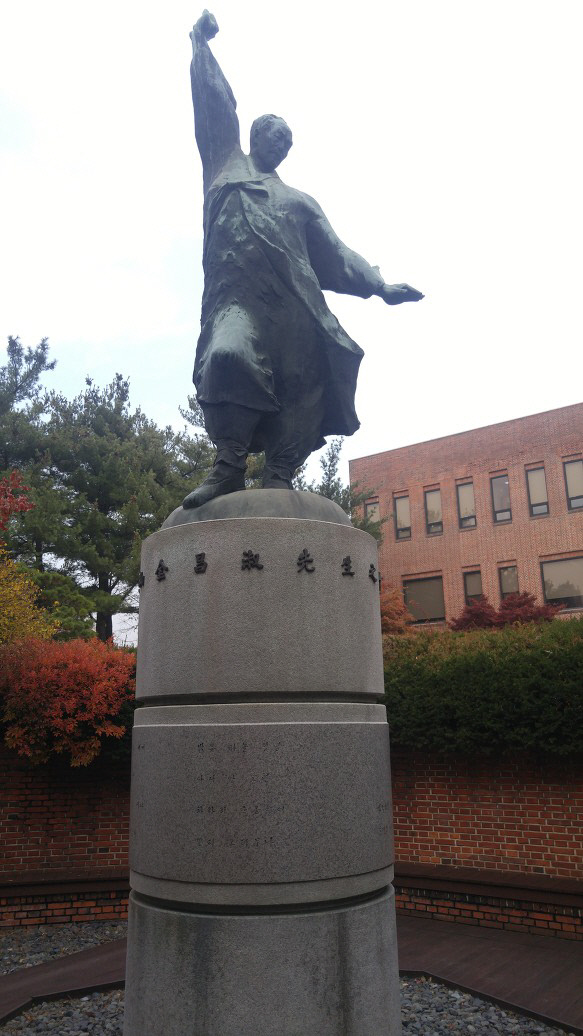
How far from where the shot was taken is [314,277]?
4.71 m

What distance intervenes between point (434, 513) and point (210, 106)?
27.3m

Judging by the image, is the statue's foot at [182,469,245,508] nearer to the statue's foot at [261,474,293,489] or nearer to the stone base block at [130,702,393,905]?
the statue's foot at [261,474,293,489]

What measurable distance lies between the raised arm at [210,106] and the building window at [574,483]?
2558 cm

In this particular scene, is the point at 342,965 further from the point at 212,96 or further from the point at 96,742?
the point at 96,742

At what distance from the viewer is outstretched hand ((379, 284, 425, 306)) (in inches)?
199

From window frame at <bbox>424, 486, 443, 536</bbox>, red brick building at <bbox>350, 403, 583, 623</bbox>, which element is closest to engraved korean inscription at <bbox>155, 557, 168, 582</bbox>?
red brick building at <bbox>350, 403, 583, 623</bbox>

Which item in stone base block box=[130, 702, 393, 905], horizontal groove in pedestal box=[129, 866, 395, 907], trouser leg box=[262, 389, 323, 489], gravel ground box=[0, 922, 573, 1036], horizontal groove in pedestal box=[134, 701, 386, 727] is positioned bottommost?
gravel ground box=[0, 922, 573, 1036]

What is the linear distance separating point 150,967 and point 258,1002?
21.0 inches

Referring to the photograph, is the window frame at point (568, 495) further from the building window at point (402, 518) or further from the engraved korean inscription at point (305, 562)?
the engraved korean inscription at point (305, 562)

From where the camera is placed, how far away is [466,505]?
100 feet

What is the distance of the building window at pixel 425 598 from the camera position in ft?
100

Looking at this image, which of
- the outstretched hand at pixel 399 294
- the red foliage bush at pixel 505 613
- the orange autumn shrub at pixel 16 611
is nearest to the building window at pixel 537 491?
the red foliage bush at pixel 505 613

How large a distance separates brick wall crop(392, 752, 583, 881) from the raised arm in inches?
257

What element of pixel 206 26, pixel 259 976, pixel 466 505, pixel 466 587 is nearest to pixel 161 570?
pixel 259 976
